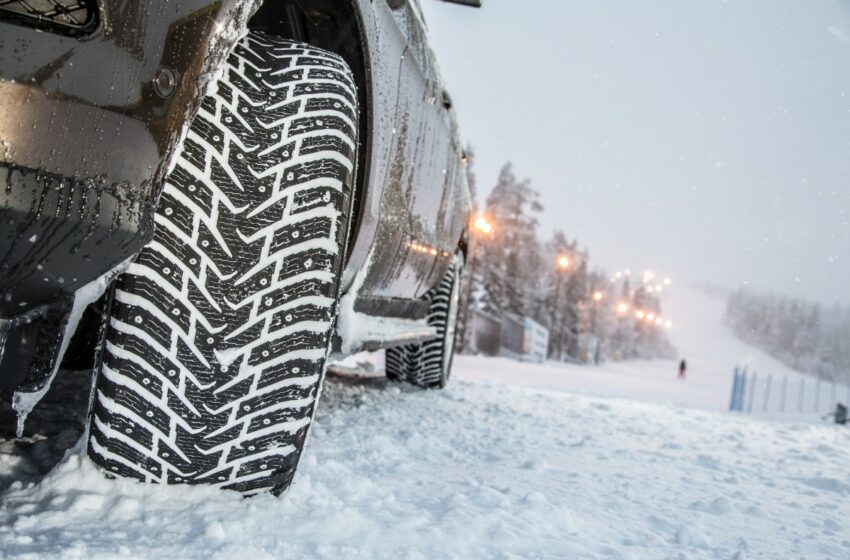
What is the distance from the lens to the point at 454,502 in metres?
2.13

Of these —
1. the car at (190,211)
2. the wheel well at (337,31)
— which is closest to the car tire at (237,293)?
the car at (190,211)

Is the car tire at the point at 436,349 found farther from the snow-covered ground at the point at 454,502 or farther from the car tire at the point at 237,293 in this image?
the car tire at the point at 237,293

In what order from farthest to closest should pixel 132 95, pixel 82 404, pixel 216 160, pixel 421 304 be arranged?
1. pixel 421 304
2. pixel 82 404
3. pixel 216 160
4. pixel 132 95

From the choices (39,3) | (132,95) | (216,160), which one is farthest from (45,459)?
(39,3)

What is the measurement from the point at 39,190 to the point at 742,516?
8.74ft

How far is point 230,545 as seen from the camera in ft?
4.85

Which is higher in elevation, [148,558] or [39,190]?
[39,190]

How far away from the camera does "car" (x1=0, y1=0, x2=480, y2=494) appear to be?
1.15 meters

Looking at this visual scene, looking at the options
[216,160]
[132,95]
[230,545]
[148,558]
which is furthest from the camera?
[216,160]

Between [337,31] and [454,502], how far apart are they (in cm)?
161

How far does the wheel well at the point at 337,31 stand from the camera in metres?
2.14

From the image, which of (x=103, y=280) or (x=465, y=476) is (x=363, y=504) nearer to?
(x=465, y=476)

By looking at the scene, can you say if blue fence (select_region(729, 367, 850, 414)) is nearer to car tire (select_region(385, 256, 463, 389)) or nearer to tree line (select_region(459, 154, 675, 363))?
tree line (select_region(459, 154, 675, 363))

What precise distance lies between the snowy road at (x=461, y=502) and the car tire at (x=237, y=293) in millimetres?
126
